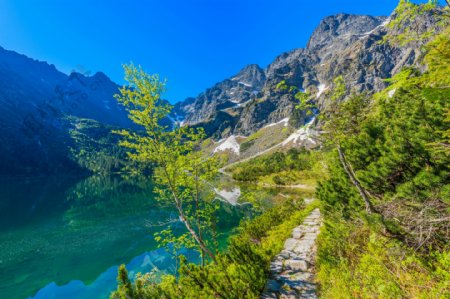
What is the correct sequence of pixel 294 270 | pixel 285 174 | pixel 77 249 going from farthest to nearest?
pixel 285 174 < pixel 77 249 < pixel 294 270

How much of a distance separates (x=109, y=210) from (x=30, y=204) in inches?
1231

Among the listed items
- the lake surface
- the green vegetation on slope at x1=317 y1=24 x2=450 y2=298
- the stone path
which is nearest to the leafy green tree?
the lake surface

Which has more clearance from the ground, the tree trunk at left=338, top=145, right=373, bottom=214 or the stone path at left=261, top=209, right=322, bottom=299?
the tree trunk at left=338, top=145, right=373, bottom=214

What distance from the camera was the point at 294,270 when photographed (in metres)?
9.96

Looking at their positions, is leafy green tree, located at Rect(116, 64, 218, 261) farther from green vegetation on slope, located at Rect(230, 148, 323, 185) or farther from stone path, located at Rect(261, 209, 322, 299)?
green vegetation on slope, located at Rect(230, 148, 323, 185)

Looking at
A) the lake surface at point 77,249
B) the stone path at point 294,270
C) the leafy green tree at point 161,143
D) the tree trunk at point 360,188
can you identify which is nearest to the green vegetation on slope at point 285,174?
the lake surface at point 77,249

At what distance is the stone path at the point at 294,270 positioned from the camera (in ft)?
27.0

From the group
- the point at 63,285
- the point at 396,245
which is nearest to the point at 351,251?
the point at 396,245

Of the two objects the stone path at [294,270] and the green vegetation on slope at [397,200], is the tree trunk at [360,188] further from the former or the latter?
the stone path at [294,270]

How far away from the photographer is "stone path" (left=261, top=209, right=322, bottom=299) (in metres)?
8.24

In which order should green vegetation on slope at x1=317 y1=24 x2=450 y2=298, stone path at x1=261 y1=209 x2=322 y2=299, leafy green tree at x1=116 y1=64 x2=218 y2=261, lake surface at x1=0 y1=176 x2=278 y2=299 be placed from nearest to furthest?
green vegetation on slope at x1=317 y1=24 x2=450 y2=298
stone path at x1=261 y1=209 x2=322 y2=299
leafy green tree at x1=116 y1=64 x2=218 y2=261
lake surface at x1=0 y1=176 x2=278 y2=299

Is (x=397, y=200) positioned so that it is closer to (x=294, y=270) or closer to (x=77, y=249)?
(x=294, y=270)

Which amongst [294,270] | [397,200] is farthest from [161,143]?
[397,200]

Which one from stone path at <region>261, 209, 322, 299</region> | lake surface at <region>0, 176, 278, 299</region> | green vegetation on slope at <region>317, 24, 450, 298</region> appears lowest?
lake surface at <region>0, 176, 278, 299</region>
